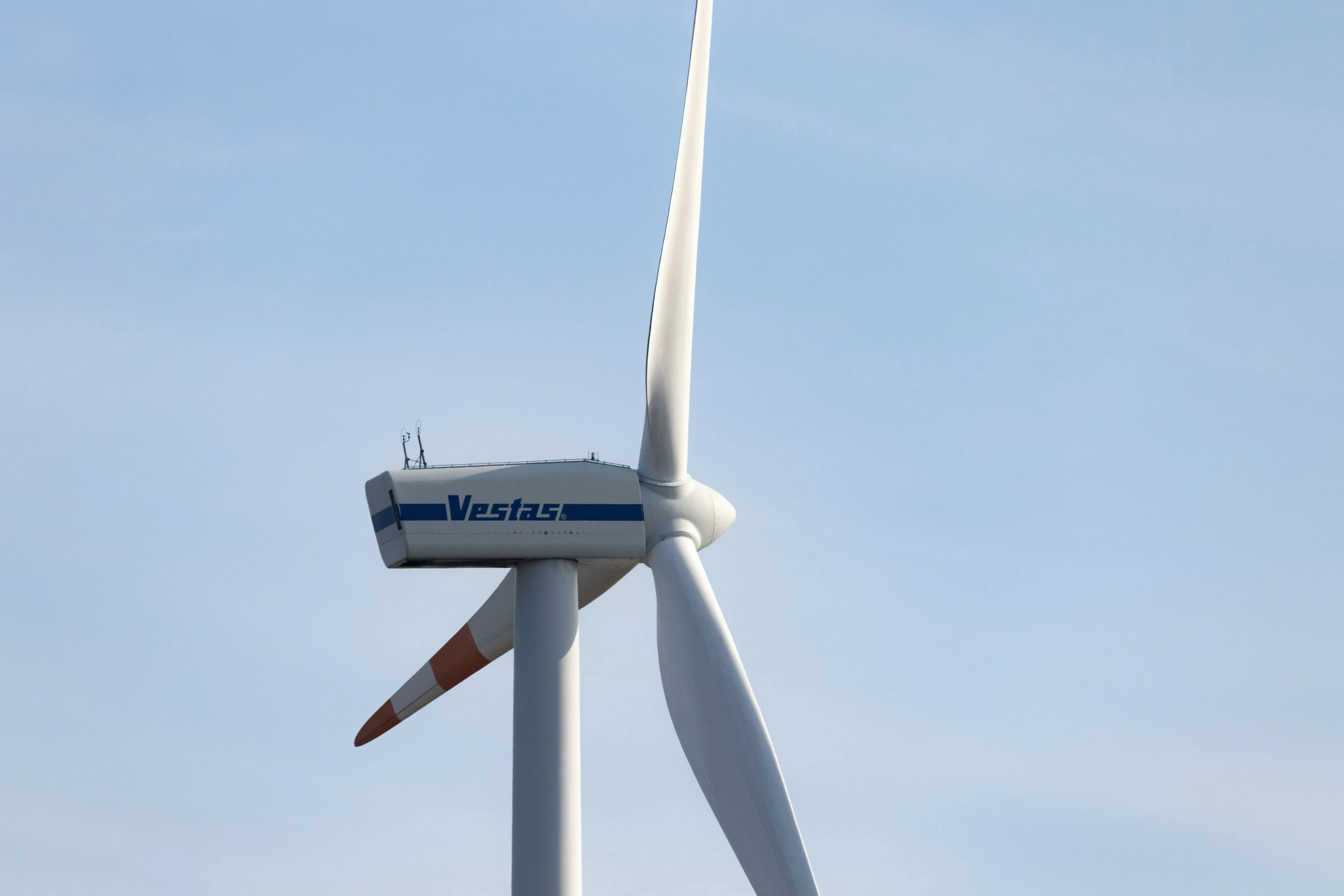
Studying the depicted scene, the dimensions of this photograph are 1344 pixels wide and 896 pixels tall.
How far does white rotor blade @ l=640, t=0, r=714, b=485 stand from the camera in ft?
109

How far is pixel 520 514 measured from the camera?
3272 centimetres

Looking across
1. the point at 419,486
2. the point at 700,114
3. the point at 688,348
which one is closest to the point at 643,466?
the point at 688,348

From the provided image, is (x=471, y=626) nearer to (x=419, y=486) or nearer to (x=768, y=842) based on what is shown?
(x=419, y=486)

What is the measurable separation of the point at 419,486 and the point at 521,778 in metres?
5.64

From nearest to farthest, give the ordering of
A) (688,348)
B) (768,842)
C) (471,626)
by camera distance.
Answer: (768,842) < (688,348) < (471,626)

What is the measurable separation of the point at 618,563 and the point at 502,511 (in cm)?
273

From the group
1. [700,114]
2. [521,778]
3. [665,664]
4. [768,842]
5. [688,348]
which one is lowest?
[768,842]

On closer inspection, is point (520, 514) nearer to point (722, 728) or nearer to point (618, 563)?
point (618, 563)

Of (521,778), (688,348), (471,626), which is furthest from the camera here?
(471,626)

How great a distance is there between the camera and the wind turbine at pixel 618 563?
30984mm

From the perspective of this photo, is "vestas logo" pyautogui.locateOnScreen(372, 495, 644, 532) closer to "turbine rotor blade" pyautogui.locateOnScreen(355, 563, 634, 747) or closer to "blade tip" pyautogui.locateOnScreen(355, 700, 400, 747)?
"turbine rotor blade" pyautogui.locateOnScreen(355, 563, 634, 747)

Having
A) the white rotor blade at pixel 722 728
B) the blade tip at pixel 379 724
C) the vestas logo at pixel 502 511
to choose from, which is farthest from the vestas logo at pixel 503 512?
the blade tip at pixel 379 724

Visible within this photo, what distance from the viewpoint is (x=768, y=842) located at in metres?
29.8

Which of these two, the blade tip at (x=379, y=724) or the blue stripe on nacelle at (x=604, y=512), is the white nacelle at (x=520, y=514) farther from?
the blade tip at (x=379, y=724)
